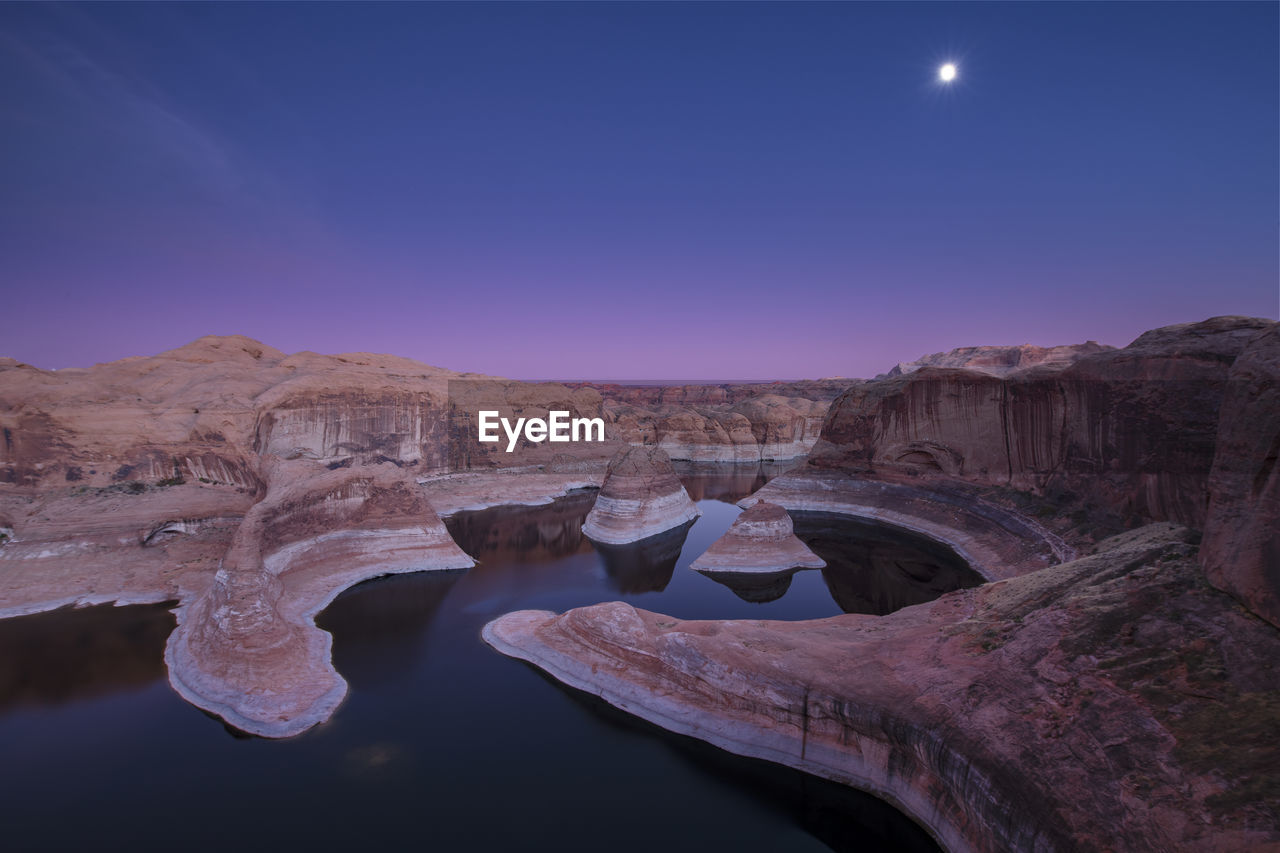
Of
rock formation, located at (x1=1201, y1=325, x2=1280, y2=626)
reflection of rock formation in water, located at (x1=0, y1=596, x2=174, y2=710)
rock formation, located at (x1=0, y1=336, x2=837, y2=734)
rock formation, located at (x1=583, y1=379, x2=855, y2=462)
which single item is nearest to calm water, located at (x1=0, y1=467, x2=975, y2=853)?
reflection of rock formation in water, located at (x1=0, y1=596, x2=174, y2=710)

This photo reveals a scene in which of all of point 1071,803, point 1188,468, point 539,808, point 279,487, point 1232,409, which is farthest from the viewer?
point 279,487

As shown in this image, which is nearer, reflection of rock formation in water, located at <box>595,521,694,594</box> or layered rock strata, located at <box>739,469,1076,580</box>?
layered rock strata, located at <box>739,469,1076,580</box>

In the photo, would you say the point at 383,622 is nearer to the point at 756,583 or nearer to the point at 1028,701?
the point at 756,583

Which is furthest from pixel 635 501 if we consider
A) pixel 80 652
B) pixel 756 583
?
pixel 80 652

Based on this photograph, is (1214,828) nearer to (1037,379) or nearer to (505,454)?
(1037,379)

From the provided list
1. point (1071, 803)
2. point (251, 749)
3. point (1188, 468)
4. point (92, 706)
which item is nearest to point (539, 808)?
point (251, 749)

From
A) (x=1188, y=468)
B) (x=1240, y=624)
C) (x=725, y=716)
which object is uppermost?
(x=1188, y=468)

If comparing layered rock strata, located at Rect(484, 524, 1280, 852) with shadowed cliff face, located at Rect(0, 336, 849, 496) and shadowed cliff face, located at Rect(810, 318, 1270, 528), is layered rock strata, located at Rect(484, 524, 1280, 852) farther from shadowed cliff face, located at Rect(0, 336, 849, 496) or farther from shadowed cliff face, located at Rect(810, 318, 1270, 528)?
shadowed cliff face, located at Rect(0, 336, 849, 496)

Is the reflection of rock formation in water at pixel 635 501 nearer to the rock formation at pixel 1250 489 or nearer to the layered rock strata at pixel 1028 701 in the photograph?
the layered rock strata at pixel 1028 701
